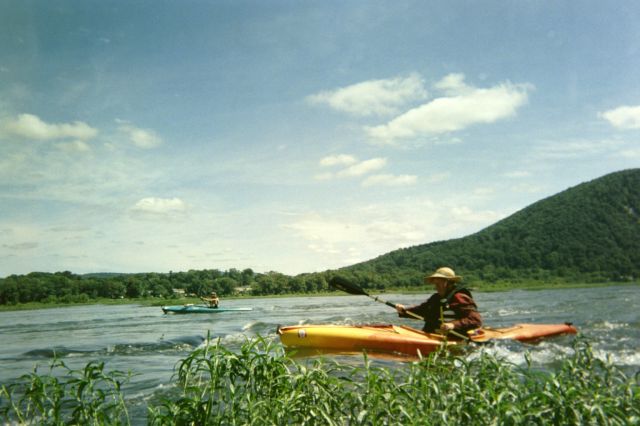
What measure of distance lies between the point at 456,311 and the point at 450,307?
143 mm

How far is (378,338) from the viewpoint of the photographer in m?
9.68

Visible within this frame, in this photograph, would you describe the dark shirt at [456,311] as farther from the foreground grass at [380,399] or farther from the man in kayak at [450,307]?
the foreground grass at [380,399]

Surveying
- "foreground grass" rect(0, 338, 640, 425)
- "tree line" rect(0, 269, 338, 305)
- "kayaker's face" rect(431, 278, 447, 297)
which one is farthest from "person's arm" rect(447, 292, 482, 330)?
"tree line" rect(0, 269, 338, 305)

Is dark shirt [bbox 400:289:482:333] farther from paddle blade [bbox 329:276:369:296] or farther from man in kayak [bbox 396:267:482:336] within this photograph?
paddle blade [bbox 329:276:369:296]

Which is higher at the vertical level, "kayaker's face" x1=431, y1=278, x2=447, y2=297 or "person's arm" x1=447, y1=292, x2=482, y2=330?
"kayaker's face" x1=431, y1=278, x2=447, y2=297

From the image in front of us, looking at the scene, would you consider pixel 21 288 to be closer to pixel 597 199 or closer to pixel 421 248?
pixel 421 248

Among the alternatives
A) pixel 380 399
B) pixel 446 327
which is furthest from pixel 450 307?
pixel 380 399

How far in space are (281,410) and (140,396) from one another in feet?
14.5

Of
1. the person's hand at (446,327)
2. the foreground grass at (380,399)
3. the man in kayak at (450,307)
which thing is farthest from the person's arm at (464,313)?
the foreground grass at (380,399)

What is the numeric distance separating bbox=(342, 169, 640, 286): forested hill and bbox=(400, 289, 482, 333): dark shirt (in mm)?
64589

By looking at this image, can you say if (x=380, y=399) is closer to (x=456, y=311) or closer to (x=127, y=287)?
(x=456, y=311)

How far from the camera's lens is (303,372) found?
3.54 metres

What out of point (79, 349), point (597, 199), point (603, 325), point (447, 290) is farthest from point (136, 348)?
point (597, 199)

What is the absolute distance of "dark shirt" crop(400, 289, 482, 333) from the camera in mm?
9180
